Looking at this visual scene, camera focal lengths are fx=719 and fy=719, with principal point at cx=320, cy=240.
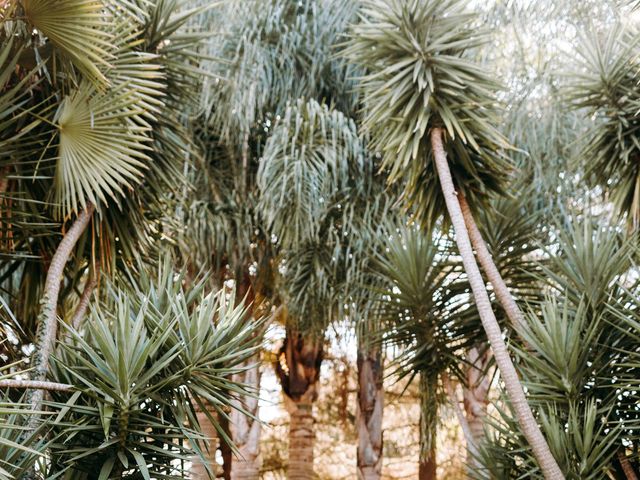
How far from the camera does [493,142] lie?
573 cm

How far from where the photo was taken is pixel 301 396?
1100cm

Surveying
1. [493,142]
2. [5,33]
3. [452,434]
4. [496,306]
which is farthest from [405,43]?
[452,434]

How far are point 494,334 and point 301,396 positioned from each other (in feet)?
21.0

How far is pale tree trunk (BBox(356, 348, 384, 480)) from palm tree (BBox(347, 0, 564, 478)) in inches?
203

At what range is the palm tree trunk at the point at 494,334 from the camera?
185 inches

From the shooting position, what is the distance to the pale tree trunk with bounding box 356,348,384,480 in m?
10.6

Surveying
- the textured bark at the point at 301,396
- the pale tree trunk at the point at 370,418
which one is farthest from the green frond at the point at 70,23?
the pale tree trunk at the point at 370,418

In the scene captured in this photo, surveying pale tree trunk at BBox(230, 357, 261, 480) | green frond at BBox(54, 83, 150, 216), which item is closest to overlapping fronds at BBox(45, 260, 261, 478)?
green frond at BBox(54, 83, 150, 216)

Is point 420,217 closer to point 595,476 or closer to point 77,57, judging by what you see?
point 595,476

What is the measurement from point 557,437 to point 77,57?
3.98 metres

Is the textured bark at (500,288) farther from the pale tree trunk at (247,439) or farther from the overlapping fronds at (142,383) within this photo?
the pale tree trunk at (247,439)

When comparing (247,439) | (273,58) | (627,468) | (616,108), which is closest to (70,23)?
(616,108)

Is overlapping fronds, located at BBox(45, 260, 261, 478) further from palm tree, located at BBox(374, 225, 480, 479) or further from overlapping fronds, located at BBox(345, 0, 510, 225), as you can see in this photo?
overlapping fronds, located at BBox(345, 0, 510, 225)

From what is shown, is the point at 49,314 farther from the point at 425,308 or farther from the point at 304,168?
the point at 304,168
